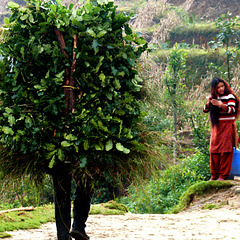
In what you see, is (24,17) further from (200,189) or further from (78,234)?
(200,189)

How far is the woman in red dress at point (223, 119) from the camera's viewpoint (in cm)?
623

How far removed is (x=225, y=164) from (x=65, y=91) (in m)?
4.33

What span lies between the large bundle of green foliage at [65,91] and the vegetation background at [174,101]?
29cm

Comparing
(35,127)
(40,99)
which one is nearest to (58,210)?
(35,127)

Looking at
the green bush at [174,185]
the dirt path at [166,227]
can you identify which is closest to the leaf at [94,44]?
the dirt path at [166,227]

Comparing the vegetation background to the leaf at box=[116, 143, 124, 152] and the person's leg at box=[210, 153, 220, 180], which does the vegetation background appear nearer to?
the leaf at box=[116, 143, 124, 152]

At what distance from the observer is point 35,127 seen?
9.54 feet

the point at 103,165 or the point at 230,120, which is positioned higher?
the point at 230,120

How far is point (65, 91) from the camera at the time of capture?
3.03m

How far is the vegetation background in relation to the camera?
3482 mm

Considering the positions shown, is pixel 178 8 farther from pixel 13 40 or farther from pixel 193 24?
pixel 13 40

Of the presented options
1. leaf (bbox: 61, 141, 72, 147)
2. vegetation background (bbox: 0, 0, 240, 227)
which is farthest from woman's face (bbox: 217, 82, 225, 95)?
leaf (bbox: 61, 141, 72, 147)

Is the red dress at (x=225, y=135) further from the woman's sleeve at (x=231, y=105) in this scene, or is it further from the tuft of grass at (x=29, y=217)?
the tuft of grass at (x=29, y=217)

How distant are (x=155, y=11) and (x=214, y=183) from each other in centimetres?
1270
